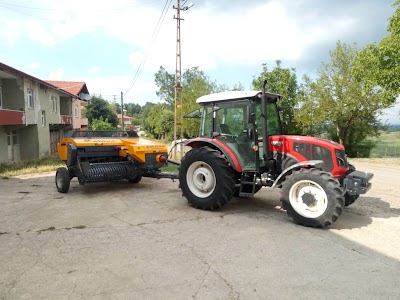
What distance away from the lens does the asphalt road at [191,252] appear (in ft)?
10.4

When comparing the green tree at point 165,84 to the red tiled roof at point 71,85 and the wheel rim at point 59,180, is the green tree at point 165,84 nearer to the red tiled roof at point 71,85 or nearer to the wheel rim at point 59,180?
the red tiled roof at point 71,85

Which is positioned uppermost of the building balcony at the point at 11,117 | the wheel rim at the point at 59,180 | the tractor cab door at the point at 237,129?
the building balcony at the point at 11,117

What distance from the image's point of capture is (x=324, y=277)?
339 cm

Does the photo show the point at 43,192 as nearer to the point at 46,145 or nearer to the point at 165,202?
the point at 165,202

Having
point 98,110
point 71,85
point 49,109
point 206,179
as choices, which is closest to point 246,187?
point 206,179

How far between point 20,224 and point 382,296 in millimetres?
5203

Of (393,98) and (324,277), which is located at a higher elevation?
(393,98)

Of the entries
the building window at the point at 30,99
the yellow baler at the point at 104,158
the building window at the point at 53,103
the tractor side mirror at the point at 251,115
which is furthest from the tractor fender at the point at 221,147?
the building window at the point at 53,103

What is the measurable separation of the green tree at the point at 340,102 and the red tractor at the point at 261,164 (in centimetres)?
1630

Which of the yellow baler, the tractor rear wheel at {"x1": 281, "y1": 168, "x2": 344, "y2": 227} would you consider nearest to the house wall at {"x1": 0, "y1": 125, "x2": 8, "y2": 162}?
the yellow baler

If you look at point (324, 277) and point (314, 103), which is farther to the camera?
point (314, 103)

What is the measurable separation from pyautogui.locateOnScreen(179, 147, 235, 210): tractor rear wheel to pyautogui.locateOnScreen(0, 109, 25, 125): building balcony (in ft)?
41.5

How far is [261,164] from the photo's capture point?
18.9 ft

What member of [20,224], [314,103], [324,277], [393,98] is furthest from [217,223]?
[314,103]
